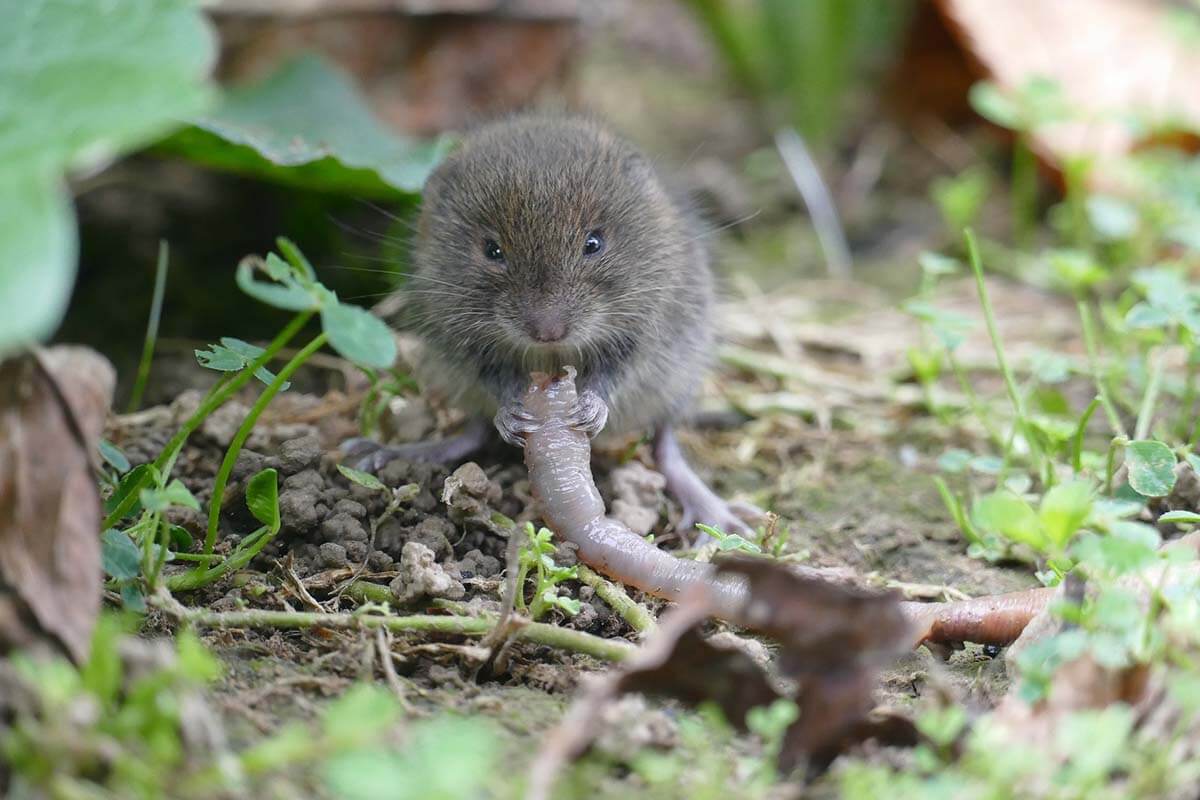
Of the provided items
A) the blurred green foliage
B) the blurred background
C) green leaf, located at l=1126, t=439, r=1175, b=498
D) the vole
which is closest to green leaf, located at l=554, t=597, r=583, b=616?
the vole

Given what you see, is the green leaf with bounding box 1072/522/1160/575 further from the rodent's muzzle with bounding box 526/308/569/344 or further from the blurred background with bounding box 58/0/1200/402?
the blurred background with bounding box 58/0/1200/402

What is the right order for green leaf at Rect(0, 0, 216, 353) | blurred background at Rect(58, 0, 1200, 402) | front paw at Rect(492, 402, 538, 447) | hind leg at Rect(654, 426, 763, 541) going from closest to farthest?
1. green leaf at Rect(0, 0, 216, 353)
2. front paw at Rect(492, 402, 538, 447)
3. hind leg at Rect(654, 426, 763, 541)
4. blurred background at Rect(58, 0, 1200, 402)

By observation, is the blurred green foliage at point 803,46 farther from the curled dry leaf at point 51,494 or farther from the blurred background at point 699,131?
the curled dry leaf at point 51,494

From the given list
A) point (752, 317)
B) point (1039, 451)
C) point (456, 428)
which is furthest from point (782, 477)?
point (752, 317)

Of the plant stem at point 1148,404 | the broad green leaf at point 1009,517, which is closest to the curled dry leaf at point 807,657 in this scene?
the broad green leaf at point 1009,517

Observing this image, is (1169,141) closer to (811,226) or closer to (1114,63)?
(1114,63)

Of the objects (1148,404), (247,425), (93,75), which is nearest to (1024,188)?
(1148,404)
